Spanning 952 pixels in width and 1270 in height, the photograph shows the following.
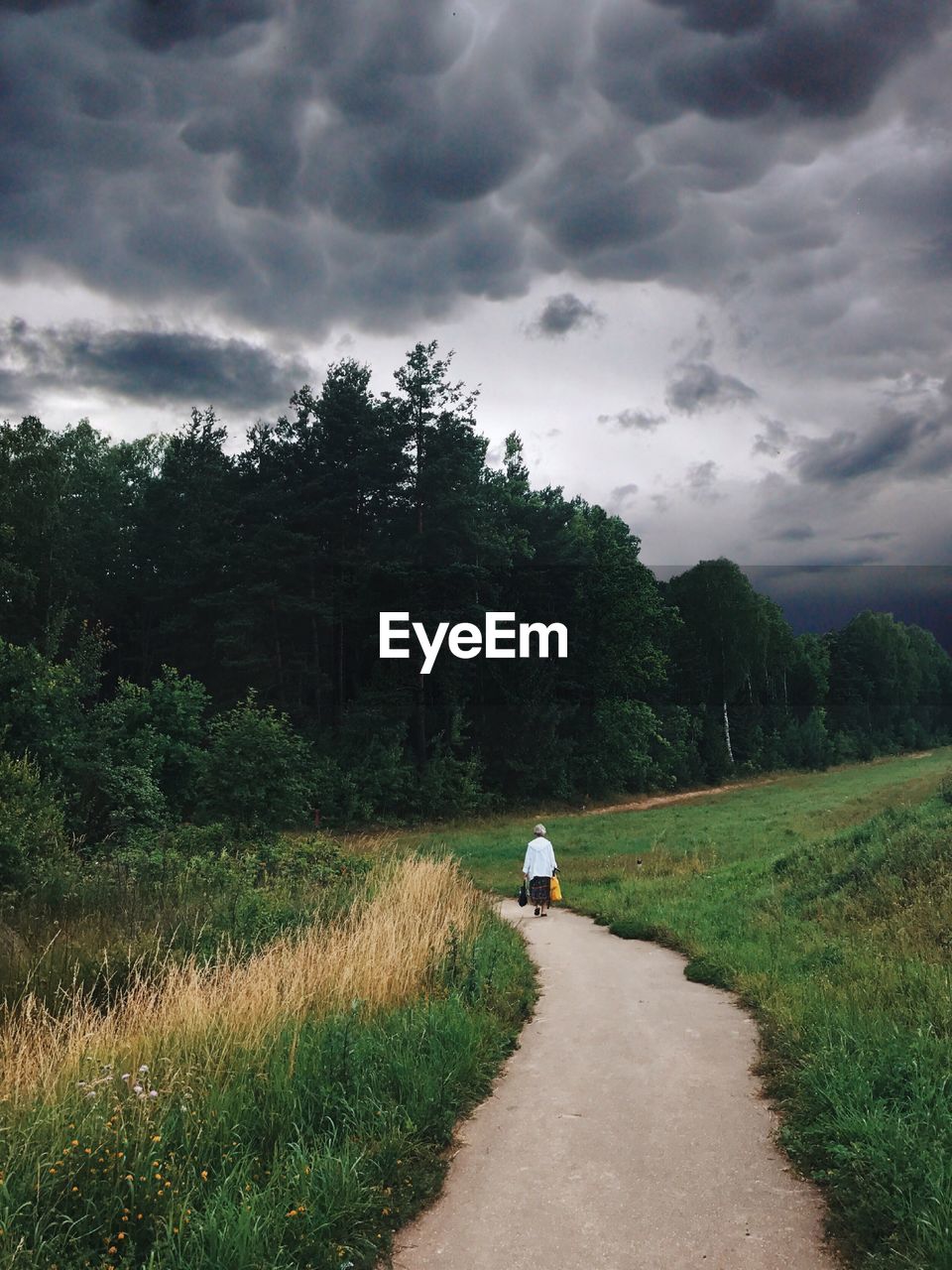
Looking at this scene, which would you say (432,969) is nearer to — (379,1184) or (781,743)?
(379,1184)

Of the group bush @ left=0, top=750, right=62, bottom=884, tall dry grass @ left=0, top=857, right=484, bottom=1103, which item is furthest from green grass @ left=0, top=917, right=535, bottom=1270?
bush @ left=0, top=750, right=62, bottom=884

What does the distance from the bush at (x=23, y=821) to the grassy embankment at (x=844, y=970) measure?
9.65 m

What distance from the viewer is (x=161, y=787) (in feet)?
84.2

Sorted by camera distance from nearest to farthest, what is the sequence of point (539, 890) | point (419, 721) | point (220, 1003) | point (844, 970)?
point (220, 1003), point (844, 970), point (539, 890), point (419, 721)

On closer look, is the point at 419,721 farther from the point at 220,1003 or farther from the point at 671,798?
the point at 220,1003

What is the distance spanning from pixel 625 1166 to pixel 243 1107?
2.25 metres

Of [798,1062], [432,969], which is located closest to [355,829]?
[432,969]

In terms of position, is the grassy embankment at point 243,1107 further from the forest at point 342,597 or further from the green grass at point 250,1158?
the forest at point 342,597

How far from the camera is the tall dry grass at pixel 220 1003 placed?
5621 millimetres

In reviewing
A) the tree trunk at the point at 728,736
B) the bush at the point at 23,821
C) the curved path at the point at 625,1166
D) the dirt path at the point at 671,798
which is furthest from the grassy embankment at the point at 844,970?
the tree trunk at the point at 728,736

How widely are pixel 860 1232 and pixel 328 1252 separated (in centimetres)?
254

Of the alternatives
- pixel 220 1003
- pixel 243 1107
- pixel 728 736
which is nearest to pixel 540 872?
pixel 220 1003

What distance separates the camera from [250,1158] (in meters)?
4.74

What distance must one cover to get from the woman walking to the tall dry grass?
6.57 metres
